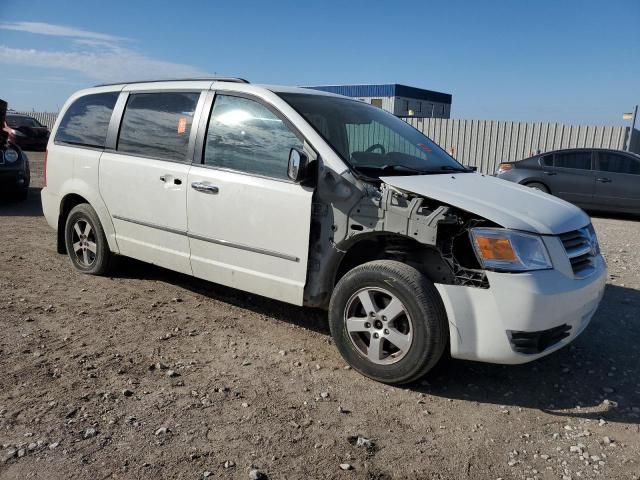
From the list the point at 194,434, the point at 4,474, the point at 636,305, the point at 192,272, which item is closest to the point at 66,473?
the point at 4,474

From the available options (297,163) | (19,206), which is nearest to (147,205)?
(297,163)

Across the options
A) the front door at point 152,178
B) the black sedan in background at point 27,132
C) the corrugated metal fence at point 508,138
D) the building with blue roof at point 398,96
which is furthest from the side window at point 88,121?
the building with blue roof at point 398,96

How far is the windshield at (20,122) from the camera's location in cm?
2114

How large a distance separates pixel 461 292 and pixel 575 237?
897mm

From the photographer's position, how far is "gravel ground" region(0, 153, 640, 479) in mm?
2666

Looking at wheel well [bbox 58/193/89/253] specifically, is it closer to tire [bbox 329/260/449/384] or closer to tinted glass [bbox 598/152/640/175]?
tire [bbox 329/260/449/384]

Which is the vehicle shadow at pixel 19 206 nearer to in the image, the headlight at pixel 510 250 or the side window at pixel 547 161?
the headlight at pixel 510 250

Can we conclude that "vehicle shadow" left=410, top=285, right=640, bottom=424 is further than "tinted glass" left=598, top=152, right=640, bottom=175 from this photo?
No

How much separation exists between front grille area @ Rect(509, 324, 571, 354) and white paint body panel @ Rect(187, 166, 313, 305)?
1423 millimetres

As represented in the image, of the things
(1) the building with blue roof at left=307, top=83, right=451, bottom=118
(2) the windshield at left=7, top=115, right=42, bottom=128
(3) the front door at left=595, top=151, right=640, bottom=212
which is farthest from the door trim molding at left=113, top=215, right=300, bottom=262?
(1) the building with blue roof at left=307, top=83, right=451, bottom=118

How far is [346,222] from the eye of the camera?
3.57m

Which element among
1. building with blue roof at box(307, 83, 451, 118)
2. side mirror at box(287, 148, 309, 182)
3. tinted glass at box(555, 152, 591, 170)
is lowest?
side mirror at box(287, 148, 309, 182)

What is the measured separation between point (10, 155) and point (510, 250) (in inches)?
376

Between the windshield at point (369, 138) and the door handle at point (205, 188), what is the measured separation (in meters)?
0.85
